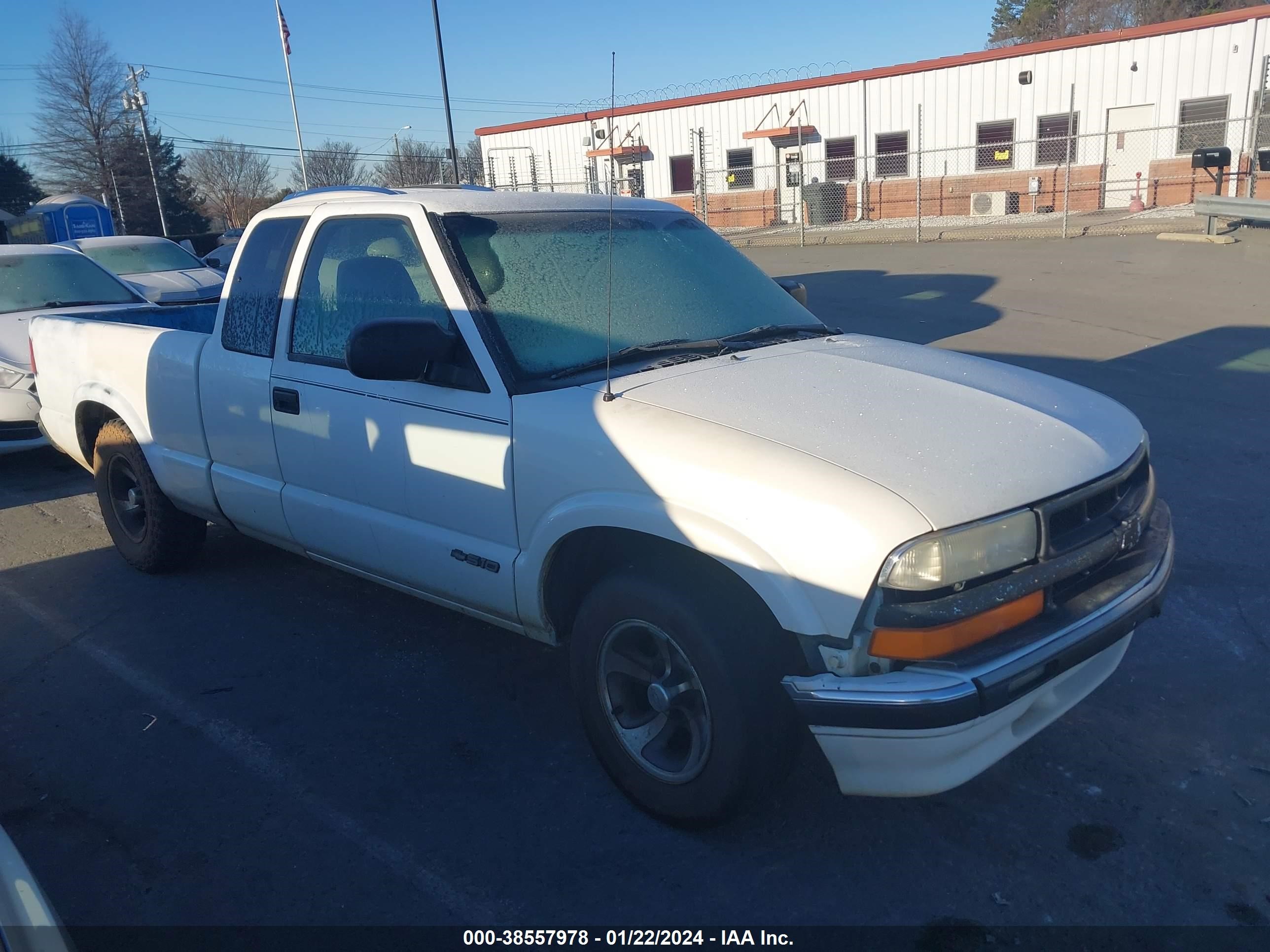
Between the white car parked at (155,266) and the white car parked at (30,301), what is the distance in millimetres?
2476

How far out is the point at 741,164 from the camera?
99.6 feet

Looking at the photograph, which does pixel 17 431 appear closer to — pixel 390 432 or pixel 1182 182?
pixel 390 432

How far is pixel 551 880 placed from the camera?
282 cm

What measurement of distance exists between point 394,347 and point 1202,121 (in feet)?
85.2

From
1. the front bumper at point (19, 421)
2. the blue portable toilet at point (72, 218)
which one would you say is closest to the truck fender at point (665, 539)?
the front bumper at point (19, 421)

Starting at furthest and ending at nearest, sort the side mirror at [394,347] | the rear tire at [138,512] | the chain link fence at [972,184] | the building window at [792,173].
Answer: the building window at [792,173] < the chain link fence at [972,184] < the rear tire at [138,512] < the side mirror at [394,347]

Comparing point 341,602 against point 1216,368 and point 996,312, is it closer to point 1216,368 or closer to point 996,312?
point 1216,368

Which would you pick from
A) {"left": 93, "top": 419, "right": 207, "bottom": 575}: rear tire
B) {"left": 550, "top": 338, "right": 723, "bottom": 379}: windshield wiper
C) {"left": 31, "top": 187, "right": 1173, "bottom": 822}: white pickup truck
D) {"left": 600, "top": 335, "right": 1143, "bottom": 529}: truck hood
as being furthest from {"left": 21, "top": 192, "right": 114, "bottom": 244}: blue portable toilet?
{"left": 600, "top": 335, "right": 1143, "bottom": 529}: truck hood

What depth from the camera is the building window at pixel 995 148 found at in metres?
25.8

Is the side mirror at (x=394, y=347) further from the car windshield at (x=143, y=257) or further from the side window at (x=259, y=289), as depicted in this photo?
the car windshield at (x=143, y=257)

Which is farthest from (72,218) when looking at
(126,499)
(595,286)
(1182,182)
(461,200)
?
(595,286)

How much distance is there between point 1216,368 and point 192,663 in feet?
27.2

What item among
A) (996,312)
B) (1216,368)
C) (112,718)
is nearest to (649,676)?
(112,718)

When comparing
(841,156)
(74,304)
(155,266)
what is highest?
(841,156)
